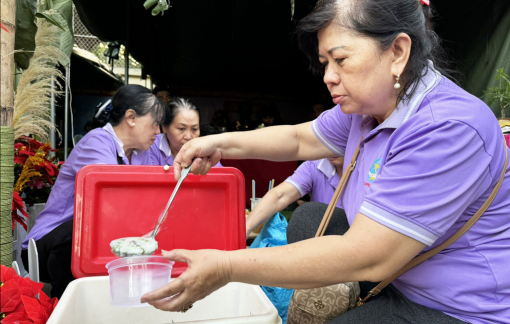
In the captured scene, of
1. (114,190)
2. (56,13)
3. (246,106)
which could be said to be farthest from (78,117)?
(114,190)

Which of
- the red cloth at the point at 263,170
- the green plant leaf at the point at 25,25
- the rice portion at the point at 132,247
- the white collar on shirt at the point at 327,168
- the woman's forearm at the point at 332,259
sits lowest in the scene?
the red cloth at the point at 263,170

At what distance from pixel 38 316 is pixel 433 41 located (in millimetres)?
1342

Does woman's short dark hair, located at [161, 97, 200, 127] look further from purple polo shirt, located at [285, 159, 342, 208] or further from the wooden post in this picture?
the wooden post

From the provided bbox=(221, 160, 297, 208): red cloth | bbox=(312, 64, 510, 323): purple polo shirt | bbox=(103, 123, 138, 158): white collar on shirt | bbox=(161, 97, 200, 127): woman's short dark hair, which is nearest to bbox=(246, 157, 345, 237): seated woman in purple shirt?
bbox=(103, 123, 138, 158): white collar on shirt

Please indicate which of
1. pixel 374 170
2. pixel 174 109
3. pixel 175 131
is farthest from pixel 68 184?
pixel 374 170

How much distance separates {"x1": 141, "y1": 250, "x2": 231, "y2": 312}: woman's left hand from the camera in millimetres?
878

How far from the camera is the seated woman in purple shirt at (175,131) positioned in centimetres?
302

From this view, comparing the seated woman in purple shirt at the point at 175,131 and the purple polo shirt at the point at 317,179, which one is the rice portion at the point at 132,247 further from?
the seated woman in purple shirt at the point at 175,131

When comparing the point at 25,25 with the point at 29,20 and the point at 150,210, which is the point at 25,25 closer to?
the point at 29,20

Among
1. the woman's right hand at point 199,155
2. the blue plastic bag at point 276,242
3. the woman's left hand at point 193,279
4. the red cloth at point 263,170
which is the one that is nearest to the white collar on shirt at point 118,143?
the blue plastic bag at point 276,242

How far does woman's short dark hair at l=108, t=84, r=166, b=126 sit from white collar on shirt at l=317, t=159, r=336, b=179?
1090 millimetres

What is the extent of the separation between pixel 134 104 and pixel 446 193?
2.08 meters

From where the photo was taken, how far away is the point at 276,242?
2174 mm

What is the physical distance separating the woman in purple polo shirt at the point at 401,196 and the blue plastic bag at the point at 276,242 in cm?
70
